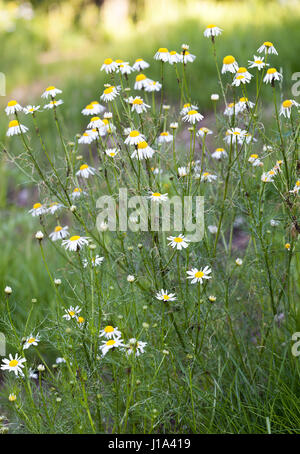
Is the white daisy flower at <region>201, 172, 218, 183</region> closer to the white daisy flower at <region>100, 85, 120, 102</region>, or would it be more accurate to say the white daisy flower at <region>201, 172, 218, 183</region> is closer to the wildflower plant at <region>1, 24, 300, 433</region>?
the wildflower plant at <region>1, 24, 300, 433</region>

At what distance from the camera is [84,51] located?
25.8ft

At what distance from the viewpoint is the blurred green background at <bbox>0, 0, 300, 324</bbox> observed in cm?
390

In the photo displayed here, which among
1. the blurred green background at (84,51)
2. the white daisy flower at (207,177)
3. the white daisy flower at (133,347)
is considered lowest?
the white daisy flower at (133,347)

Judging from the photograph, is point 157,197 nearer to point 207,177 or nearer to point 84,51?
Answer: point 207,177

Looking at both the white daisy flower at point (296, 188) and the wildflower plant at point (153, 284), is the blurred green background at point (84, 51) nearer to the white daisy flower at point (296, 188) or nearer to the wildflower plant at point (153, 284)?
the wildflower plant at point (153, 284)

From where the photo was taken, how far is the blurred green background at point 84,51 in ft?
12.8

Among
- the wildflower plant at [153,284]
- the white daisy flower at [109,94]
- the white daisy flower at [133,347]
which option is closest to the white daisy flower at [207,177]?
the wildflower plant at [153,284]

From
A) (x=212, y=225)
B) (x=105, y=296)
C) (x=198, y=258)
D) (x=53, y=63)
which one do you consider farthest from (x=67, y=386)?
(x=53, y=63)

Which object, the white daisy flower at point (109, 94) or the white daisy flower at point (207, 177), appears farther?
the white daisy flower at point (207, 177)

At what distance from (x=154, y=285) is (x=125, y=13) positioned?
7.82m

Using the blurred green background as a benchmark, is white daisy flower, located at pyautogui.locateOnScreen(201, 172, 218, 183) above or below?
below

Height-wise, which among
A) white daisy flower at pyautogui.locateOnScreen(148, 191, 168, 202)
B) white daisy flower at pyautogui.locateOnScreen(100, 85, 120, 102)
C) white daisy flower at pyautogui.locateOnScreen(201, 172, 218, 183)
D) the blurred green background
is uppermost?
the blurred green background

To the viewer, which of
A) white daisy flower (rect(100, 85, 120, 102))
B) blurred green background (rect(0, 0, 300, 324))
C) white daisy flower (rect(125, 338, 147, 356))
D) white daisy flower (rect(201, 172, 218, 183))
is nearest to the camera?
white daisy flower (rect(125, 338, 147, 356))

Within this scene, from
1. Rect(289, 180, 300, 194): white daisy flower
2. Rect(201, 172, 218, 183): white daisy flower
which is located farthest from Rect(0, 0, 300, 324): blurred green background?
Rect(289, 180, 300, 194): white daisy flower
